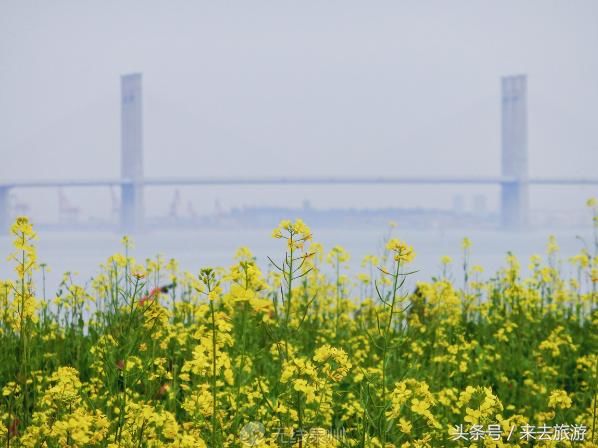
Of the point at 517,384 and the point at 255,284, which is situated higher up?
the point at 255,284

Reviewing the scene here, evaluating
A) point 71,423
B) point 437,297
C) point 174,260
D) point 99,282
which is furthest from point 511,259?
point 71,423

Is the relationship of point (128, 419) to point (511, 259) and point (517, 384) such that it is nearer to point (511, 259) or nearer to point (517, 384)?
point (517, 384)

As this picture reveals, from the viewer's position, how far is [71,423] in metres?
1.73

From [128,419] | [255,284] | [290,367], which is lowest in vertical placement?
[128,419]

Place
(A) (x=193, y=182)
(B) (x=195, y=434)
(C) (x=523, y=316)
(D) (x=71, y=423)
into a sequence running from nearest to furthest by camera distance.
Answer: (D) (x=71, y=423) < (B) (x=195, y=434) < (C) (x=523, y=316) < (A) (x=193, y=182)

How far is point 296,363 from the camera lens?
1.79m

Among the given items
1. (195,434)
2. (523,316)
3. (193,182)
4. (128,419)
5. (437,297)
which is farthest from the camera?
(193,182)

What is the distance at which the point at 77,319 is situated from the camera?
4.13 m

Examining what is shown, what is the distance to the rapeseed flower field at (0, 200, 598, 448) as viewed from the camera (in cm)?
189

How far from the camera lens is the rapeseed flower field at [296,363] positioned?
189 cm

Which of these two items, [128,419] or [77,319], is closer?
[128,419]

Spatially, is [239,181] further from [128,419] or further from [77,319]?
[128,419]

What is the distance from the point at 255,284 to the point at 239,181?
2076cm

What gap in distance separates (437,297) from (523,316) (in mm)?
640
